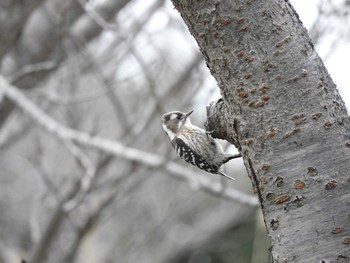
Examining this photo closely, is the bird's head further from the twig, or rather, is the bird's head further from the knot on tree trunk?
the knot on tree trunk

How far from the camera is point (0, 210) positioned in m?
10.6

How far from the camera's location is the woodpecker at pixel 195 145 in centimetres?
368

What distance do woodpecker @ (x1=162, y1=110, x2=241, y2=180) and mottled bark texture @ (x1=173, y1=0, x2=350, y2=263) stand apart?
1416 millimetres

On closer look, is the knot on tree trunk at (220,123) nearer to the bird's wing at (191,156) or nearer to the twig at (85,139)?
the bird's wing at (191,156)

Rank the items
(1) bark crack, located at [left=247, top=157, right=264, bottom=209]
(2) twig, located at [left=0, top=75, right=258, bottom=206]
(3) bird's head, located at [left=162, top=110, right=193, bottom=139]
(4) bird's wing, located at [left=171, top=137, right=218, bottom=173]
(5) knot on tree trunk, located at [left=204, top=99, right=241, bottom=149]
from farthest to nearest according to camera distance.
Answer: (2) twig, located at [left=0, top=75, right=258, bottom=206]
(3) bird's head, located at [left=162, top=110, right=193, bottom=139]
(4) bird's wing, located at [left=171, top=137, right=218, bottom=173]
(5) knot on tree trunk, located at [left=204, top=99, right=241, bottom=149]
(1) bark crack, located at [left=247, top=157, right=264, bottom=209]

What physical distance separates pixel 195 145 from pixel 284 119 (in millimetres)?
1991

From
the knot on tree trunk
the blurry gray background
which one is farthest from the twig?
the knot on tree trunk

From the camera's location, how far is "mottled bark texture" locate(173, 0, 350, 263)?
1782mm

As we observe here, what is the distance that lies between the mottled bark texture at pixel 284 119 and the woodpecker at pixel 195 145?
1.42 meters

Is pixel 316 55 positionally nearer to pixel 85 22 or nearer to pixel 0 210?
pixel 85 22

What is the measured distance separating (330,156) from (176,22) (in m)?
3.97

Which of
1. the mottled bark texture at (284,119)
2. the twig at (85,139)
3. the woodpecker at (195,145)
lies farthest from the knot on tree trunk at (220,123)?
the twig at (85,139)

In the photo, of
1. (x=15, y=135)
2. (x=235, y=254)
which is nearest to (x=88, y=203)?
(x=15, y=135)

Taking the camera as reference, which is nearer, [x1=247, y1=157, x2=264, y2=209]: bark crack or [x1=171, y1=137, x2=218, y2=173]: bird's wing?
[x1=247, y1=157, x2=264, y2=209]: bark crack
